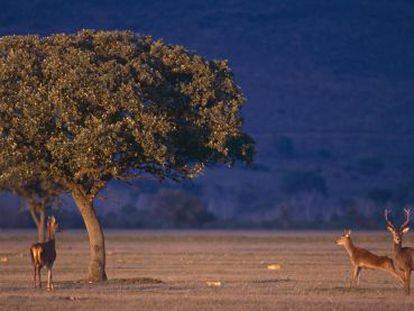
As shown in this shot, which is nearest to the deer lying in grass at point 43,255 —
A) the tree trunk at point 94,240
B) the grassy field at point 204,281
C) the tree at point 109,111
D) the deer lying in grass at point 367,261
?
the grassy field at point 204,281

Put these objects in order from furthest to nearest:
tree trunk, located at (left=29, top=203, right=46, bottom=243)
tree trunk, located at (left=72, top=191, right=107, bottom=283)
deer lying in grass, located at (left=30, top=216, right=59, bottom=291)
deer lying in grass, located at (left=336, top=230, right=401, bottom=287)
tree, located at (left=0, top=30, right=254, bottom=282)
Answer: tree trunk, located at (left=29, top=203, right=46, bottom=243) < tree trunk, located at (left=72, top=191, right=107, bottom=283) < tree, located at (left=0, top=30, right=254, bottom=282) < deer lying in grass, located at (left=336, top=230, right=401, bottom=287) < deer lying in grass, located at (left=30, top=216, right=59, bottom=291)

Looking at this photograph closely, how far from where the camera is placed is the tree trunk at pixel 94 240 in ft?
129

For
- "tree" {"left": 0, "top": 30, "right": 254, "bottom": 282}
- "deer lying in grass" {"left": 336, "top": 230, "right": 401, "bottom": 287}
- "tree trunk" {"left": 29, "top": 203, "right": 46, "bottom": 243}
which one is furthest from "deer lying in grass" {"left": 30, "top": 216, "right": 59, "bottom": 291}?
"tree trunk" {"left": 29, "top": 203, "right": 46, "bottom": 243}

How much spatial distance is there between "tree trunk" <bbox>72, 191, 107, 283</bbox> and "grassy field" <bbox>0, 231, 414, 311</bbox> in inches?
18.2

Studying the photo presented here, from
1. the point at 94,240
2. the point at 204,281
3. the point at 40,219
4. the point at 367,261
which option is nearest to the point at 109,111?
the point at 94,240

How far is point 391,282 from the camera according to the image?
40.6 m

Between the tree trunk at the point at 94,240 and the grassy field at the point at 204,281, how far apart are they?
46cm

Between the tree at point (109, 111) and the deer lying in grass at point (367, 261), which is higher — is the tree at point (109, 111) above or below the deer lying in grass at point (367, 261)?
above

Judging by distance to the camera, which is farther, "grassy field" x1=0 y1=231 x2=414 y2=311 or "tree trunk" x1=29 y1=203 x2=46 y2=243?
"tree trunk" x1=29 y1=203 x2=46 y2=243

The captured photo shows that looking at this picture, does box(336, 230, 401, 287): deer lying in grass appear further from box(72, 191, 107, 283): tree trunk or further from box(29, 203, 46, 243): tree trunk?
box(29, 203, 46, 243): tree trunk

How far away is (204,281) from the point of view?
40.8 meters

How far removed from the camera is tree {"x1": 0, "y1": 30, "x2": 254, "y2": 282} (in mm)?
36438

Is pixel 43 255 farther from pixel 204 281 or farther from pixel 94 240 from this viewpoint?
pixel 204 281

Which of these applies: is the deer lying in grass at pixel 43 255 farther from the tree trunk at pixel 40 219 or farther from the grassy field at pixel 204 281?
the tree trunk at pixel 40 219
